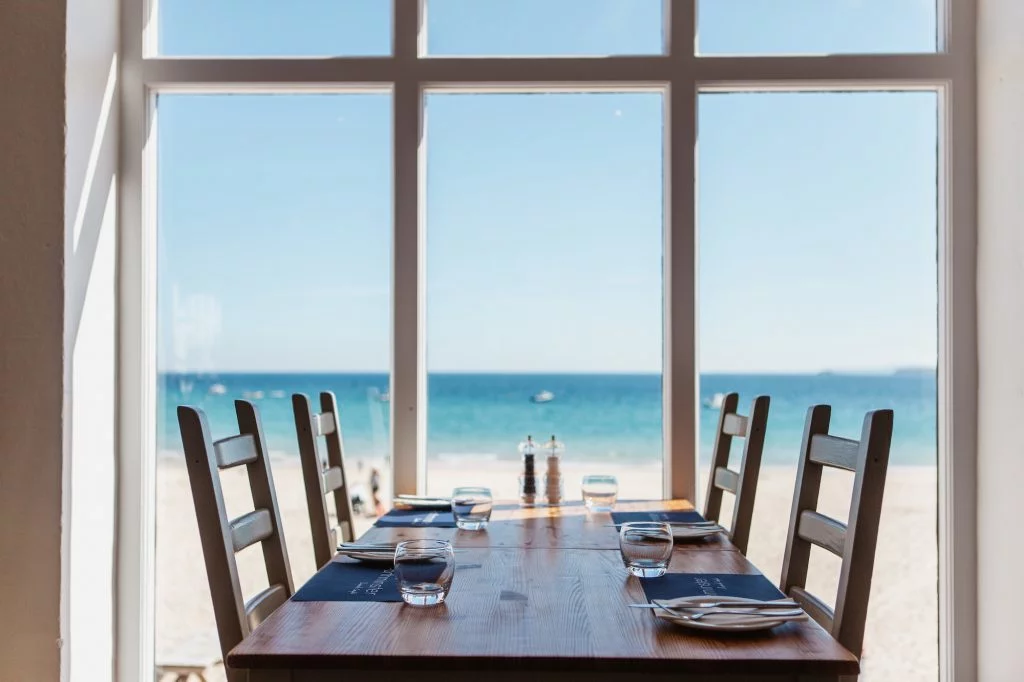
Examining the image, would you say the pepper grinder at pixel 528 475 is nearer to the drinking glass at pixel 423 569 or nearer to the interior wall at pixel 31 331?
the drinking glass at pixel 423 569

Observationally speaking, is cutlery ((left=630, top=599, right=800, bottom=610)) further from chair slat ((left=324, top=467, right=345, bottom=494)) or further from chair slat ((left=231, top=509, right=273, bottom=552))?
chair slat ((left=324, top=467, right=345, bottom=494))

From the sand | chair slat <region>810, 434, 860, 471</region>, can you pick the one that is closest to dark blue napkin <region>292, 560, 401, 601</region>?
chair slat <region>810, 434, 860, 471</region>

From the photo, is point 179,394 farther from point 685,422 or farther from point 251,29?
point 685,422

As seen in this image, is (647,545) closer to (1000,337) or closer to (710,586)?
(710,586)

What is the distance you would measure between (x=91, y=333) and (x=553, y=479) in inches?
61.0

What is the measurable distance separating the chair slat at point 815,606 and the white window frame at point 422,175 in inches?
40.4

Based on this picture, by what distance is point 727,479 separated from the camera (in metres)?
2.57

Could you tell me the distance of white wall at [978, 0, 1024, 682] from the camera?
8.48ft

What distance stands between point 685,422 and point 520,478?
2.11ft

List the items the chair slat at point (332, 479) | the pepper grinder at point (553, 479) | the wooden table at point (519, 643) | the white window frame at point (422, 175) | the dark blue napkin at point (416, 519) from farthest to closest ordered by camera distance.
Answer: the white window frame at point (422, 175)
the pepper grinder at point (553, 479)
the chair slat at point (332, 479)
the dark blue napkin at point (416, 519)
the wooden table at point (519, 643)

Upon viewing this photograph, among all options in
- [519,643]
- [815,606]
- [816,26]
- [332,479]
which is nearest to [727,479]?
[815,606]

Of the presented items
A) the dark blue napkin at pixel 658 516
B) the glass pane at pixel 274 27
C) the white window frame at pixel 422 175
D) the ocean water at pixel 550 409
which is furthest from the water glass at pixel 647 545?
the glass pane at pixel 274 27

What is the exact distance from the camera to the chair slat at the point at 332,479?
2.46 metres

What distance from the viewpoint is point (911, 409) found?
293cm
